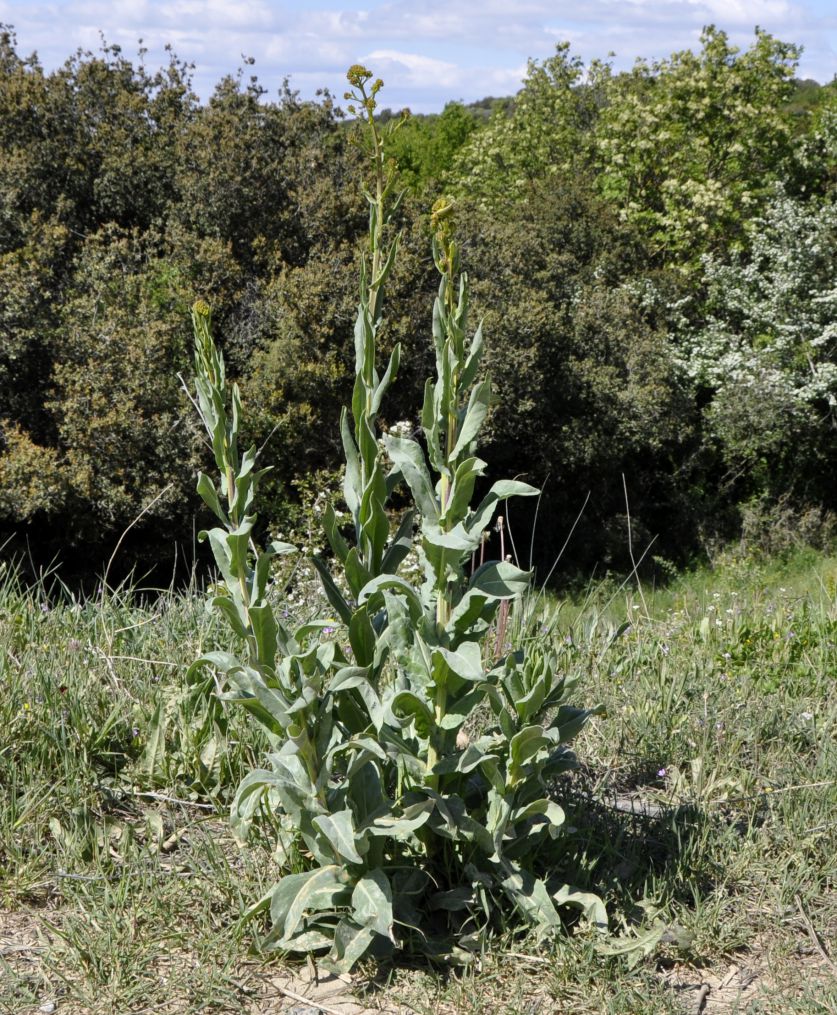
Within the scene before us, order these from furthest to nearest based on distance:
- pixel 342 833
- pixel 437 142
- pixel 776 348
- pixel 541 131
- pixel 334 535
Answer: pixel 437 142 < pixel 541 131 < pixel 776 348 < pixel 334 535 < pixel 342 833

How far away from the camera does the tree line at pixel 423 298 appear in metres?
12.3

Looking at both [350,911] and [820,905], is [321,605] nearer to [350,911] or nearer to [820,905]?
[350,911]

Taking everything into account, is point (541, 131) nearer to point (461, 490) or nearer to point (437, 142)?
point (437, 142)

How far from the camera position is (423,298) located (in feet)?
44.8

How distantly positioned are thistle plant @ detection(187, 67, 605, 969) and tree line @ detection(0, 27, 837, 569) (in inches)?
299

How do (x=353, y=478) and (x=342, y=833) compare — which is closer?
(x=342, y=833)

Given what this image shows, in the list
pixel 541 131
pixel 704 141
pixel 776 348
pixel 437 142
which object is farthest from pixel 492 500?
pixel 437 142

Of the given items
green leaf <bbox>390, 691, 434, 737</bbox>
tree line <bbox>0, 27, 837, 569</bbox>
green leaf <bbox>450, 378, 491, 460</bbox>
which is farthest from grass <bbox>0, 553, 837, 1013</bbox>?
tree line <bbox>0, 27, 837, 569</bbox>

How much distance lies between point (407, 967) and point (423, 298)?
12.2 meters

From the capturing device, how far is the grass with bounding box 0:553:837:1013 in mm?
1997

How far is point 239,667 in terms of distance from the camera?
1924mm

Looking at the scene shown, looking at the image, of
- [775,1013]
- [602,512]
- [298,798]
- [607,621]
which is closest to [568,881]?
[775,1013]

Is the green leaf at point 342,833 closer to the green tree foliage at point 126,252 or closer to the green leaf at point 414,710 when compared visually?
the green leaf at point 414,710

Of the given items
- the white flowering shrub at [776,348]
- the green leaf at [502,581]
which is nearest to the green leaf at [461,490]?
the green leaf at [502,581]
